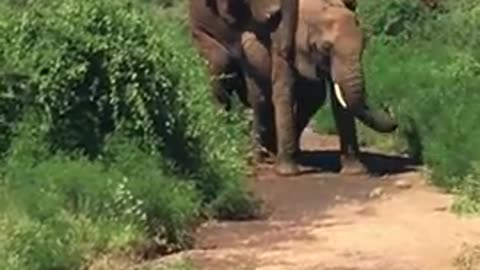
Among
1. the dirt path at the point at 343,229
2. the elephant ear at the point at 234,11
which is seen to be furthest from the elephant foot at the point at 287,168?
the elephant ear at the point at 234,11

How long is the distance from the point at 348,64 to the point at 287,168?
1.14 meters

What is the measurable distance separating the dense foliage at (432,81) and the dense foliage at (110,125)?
1845mm

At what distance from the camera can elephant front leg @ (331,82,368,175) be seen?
16.8 m

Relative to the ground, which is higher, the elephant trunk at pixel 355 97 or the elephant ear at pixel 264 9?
the elephant ear at pixel 264 9

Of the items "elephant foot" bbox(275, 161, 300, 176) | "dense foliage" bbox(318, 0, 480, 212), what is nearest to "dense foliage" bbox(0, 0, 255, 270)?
"dense foliage" bbox(318, 0, 480, 212)

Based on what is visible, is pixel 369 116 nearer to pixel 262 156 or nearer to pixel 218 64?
pixel 262 156

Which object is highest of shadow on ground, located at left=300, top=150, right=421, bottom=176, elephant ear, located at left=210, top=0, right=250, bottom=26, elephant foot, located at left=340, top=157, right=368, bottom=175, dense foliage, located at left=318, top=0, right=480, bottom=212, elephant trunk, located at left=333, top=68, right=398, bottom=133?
elephant ear, located at left=210, top=0, right=250, bottom=26

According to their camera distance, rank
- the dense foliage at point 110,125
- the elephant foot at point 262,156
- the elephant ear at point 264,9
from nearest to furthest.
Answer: the dense foliage at point 110,125 < the elephant foot at point 262,156 < the elephant ear at point 264,9

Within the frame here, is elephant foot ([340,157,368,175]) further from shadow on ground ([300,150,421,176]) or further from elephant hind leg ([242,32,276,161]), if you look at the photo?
elephant hind leg ([242,32,276,161])

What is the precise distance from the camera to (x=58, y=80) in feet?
44.0

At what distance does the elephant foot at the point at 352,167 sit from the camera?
16688 mm

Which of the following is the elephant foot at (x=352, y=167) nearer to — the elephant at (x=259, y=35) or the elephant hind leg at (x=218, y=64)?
the elephant at (x=259, y=35)

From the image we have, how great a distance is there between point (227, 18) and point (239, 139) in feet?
10.1

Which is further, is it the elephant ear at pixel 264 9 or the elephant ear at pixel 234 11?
the elephant ear at pixel 234 11
